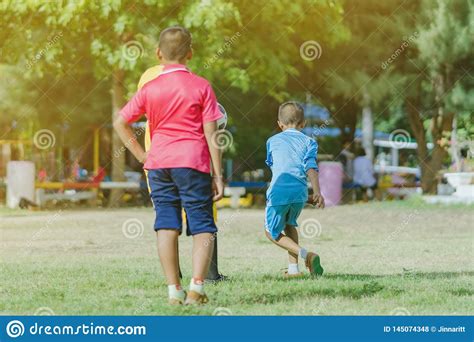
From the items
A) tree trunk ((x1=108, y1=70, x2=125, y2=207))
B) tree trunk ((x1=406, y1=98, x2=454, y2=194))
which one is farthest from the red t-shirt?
tree trunk ((x1=406, y1=98, x2=454, y2=194))

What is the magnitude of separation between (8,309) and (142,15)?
15.6m

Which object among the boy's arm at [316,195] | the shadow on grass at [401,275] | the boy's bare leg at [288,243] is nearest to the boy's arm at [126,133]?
the boy's arm at [316,195]

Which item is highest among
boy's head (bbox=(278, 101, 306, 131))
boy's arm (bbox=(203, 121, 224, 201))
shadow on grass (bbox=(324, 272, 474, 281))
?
boy's head (bbox=(278, 101, 306, 131))

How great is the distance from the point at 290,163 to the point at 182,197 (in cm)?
209

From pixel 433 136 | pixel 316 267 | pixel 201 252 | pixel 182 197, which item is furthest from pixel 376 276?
pixel 433 136

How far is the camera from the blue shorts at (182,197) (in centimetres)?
627

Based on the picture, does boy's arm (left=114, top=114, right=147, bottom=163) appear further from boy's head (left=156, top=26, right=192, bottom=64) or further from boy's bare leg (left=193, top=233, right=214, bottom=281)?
boy's bare leg (left=193, top=233, right=214, bottom=281)

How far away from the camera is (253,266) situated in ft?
31.4

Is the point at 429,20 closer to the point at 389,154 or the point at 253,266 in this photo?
the point at 253,266

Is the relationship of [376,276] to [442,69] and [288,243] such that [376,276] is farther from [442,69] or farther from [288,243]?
[442,69]

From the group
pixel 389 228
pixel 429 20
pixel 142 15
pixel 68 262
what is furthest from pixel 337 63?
pixel 68 262

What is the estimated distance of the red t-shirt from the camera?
6.24 metres

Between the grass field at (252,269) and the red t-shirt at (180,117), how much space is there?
0.86m

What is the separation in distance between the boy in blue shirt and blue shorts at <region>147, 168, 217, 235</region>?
1947mm
